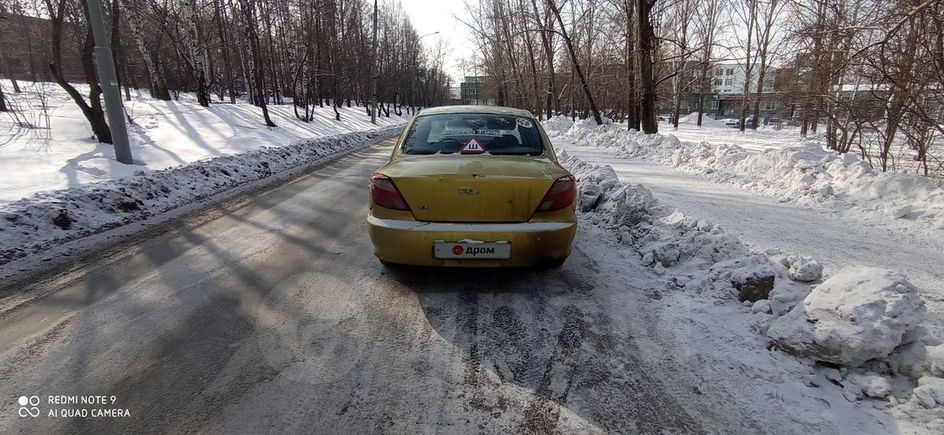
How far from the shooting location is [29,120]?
12500mm

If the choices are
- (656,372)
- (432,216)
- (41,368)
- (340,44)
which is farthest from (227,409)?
(340,44)

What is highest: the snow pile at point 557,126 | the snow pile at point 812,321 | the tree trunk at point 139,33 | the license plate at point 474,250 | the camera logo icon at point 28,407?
the tree trunk at point 139,33

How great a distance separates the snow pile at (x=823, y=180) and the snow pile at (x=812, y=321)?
103 inches

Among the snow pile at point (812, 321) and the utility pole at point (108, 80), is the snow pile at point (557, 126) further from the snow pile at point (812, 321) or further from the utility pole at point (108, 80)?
the snow pile at point (812, 321)

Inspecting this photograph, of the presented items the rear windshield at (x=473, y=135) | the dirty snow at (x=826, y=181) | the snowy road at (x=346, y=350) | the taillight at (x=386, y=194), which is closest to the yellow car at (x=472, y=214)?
the taillight at (x=386, y=194)

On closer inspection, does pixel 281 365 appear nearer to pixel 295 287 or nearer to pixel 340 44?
pixel 295 287

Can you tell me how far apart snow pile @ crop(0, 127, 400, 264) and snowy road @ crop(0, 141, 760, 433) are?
120 centimetres

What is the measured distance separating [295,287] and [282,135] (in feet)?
47.3

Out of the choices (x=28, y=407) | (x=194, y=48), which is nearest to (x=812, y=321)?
(x=28, y=407)

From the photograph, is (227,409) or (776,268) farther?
(776,268)

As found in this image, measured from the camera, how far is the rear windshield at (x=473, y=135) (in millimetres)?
4074

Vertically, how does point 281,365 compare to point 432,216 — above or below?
below

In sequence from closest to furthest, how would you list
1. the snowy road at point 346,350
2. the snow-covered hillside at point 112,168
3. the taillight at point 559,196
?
the snowy road at point 346,350 < the taillight at point 559,196 < the snow-covered hillside at point 112,168

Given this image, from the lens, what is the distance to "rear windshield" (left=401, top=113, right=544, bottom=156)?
160 inches
